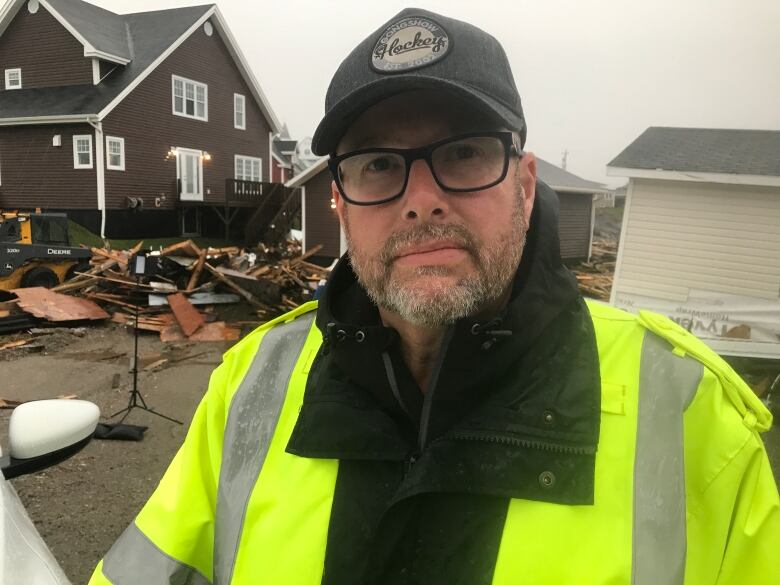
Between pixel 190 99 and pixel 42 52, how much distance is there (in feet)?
21.0

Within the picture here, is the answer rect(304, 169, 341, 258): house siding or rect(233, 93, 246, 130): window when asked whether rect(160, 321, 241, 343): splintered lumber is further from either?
rect(233, 93, 246, 130): window

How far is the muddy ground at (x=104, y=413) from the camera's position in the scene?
5000 millimetres

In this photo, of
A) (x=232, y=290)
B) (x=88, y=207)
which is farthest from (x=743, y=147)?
(x=88, y=207)

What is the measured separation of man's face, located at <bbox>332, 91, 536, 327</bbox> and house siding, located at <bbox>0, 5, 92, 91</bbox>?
90.0 feet

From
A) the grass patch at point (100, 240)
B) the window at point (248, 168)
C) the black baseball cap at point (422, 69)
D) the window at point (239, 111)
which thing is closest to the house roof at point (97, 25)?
the window at point (239, 111)

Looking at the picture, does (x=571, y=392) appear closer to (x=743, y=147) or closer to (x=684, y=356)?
(x=684, y=356)

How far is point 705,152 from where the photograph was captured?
12.2 metres

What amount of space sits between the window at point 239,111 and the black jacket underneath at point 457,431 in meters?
29.7

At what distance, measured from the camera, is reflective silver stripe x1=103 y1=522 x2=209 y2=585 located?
1587 mm

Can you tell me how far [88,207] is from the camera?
908 inches

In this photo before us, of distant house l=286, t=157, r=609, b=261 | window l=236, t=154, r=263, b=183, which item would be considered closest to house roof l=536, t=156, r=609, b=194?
distant house l=286, t=157, r=609, b=261

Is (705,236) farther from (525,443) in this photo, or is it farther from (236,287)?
(525,443)

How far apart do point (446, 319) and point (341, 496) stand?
1.82 feet

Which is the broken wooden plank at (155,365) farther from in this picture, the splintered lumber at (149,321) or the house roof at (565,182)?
the house roof at (565,182)
